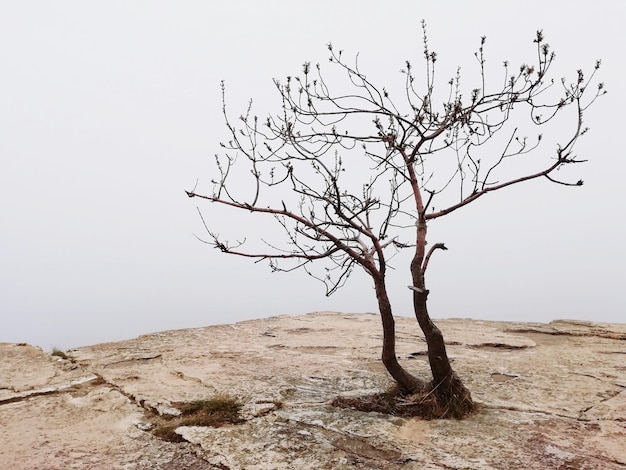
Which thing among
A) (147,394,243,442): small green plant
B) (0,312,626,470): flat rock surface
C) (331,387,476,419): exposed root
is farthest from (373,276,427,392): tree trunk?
(147,394,243,442): small green plant

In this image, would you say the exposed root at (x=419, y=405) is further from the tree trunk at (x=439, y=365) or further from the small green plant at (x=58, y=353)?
the small green plant at (x=58, y=353)

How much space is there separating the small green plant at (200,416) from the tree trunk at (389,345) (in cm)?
143

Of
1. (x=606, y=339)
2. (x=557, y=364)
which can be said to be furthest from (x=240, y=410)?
(x=606, y=339)

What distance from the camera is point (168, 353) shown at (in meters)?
6.57

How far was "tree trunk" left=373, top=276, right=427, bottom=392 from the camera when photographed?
443cm

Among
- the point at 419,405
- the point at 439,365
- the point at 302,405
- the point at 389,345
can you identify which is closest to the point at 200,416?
the point at 302,405

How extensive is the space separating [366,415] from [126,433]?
6.47ft

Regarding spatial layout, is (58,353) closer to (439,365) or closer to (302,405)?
(302,405)

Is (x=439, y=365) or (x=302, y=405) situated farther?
(x=302, y=405)

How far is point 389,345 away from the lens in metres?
4.41

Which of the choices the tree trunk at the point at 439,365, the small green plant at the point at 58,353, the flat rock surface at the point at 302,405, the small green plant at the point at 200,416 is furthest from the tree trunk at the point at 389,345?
the small green plant at the point at 58,353

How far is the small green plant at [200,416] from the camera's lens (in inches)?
148

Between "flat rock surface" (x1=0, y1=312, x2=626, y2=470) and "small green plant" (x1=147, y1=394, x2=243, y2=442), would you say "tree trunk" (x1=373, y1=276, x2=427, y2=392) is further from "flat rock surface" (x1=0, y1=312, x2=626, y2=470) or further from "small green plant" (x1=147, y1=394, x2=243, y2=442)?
"small green plant" (x1=147, y1=394, x2=243, y2=442)

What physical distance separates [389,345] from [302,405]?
972 millimetres
